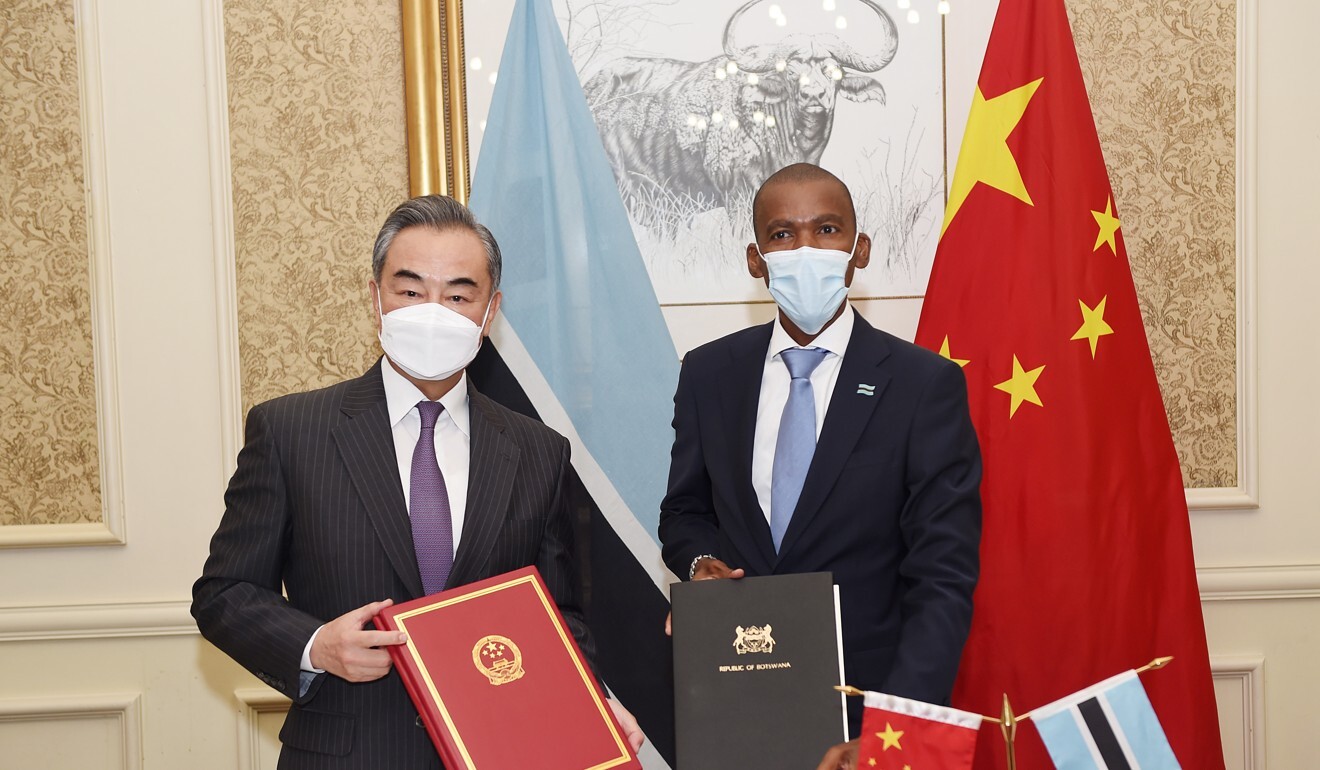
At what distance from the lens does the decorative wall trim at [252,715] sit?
2938 mm

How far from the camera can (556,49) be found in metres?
2.91

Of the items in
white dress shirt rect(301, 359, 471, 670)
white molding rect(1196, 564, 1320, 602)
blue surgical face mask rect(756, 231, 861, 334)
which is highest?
blue surgical face mask rect(756, 231, 861, 334)

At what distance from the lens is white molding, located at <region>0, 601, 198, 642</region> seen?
288cm

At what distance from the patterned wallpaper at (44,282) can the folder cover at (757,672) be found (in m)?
2.12

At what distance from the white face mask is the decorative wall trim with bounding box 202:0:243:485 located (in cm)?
141

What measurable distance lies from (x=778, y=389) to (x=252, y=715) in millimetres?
1971

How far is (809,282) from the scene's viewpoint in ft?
6.16

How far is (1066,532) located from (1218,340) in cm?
96

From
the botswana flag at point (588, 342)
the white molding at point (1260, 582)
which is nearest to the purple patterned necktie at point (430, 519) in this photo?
the botswana flag at point (588, 342)

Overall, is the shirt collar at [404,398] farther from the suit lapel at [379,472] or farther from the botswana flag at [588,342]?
the botswana flag at [588,342]

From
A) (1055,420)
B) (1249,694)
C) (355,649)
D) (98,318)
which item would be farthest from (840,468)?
(98,318)

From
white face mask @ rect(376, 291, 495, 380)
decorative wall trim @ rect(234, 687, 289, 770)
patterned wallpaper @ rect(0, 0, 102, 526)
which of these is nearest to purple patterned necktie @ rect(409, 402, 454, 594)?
white face mask @ rect(376, 291, 495, 380)

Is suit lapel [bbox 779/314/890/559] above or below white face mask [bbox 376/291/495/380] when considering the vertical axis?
below

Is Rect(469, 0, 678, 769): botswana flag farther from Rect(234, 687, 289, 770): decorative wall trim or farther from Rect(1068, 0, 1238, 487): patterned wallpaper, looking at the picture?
Rect(1068, 0, 1238, 487): patterned wallpaper
